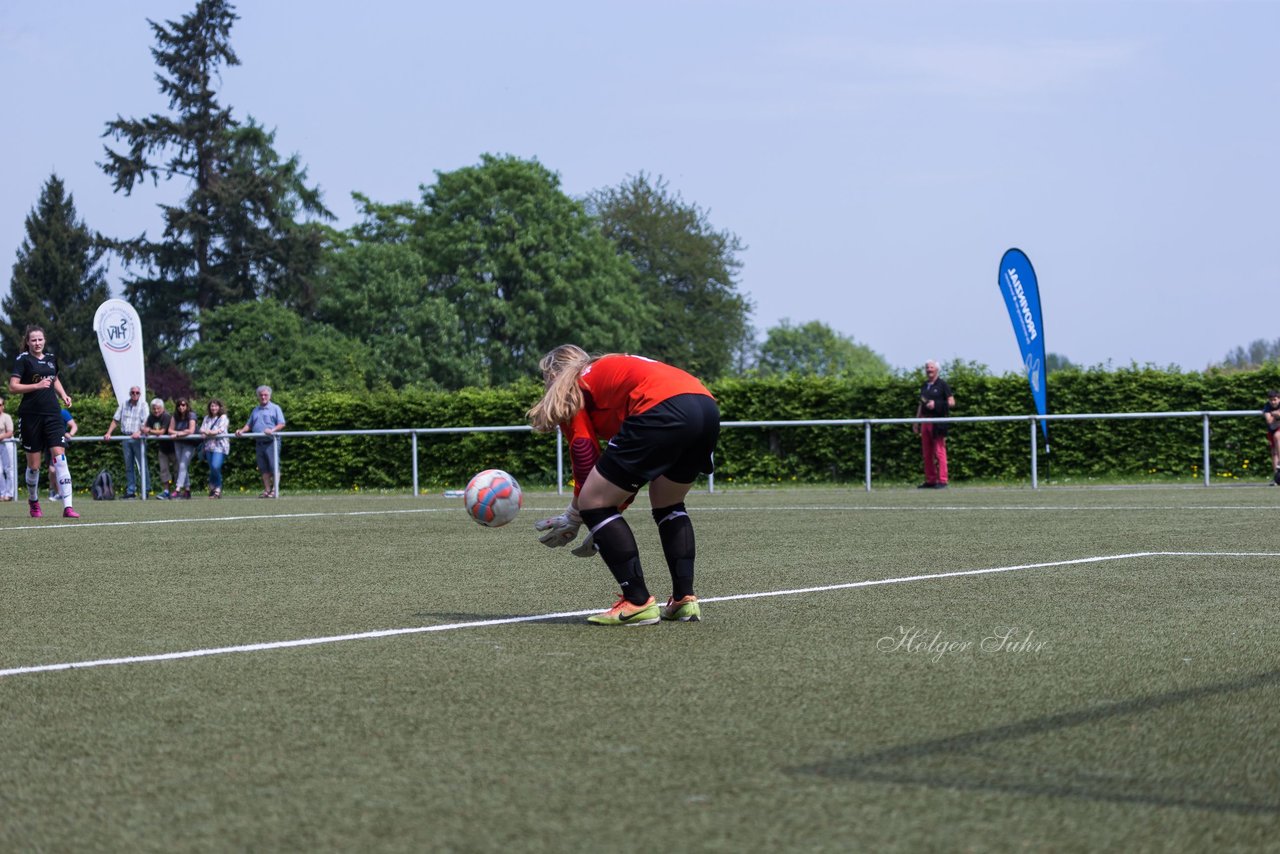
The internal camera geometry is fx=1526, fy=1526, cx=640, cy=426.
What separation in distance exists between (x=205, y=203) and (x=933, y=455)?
38448mm

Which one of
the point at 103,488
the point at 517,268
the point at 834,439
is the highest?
the point at 517,268

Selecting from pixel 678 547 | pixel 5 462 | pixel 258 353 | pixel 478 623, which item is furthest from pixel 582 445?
pixel 258 353

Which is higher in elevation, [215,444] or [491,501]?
[215,444]

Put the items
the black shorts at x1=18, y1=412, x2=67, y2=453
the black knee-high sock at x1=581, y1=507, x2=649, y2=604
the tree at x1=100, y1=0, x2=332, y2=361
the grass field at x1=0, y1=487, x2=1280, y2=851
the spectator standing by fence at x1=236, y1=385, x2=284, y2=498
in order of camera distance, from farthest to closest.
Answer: the tree at x1=100, y1=0, x2=332, y2=361 < the spectator standing by fence at x1=236, y1=385, x2=284, y2=498 < the black shorts at x1=18, y1=412, x2=67, y2=453 < the black knee-high sock at x1=581, y1=507, x2=649, y2=604 < the grass field at x1=0, y1=487, x2=1280, y2=851

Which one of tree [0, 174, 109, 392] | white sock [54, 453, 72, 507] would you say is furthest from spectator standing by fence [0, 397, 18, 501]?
tree [0, 174, 109, 392]

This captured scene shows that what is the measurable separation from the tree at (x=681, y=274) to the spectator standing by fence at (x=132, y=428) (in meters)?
42.0

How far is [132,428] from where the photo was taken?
915 inches

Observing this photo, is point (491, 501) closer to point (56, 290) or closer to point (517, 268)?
point (517, 268)

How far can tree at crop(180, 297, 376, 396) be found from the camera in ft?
177

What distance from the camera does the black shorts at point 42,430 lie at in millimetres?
15344

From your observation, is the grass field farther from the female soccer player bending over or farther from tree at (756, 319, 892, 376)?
tree at (756, 319, 892, 376)

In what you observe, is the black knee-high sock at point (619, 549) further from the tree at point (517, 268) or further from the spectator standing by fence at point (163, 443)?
the tree at point (517, 268)

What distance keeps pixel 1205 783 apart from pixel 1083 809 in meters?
0.40

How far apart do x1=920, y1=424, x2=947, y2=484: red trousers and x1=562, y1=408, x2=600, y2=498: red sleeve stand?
15471 mm
